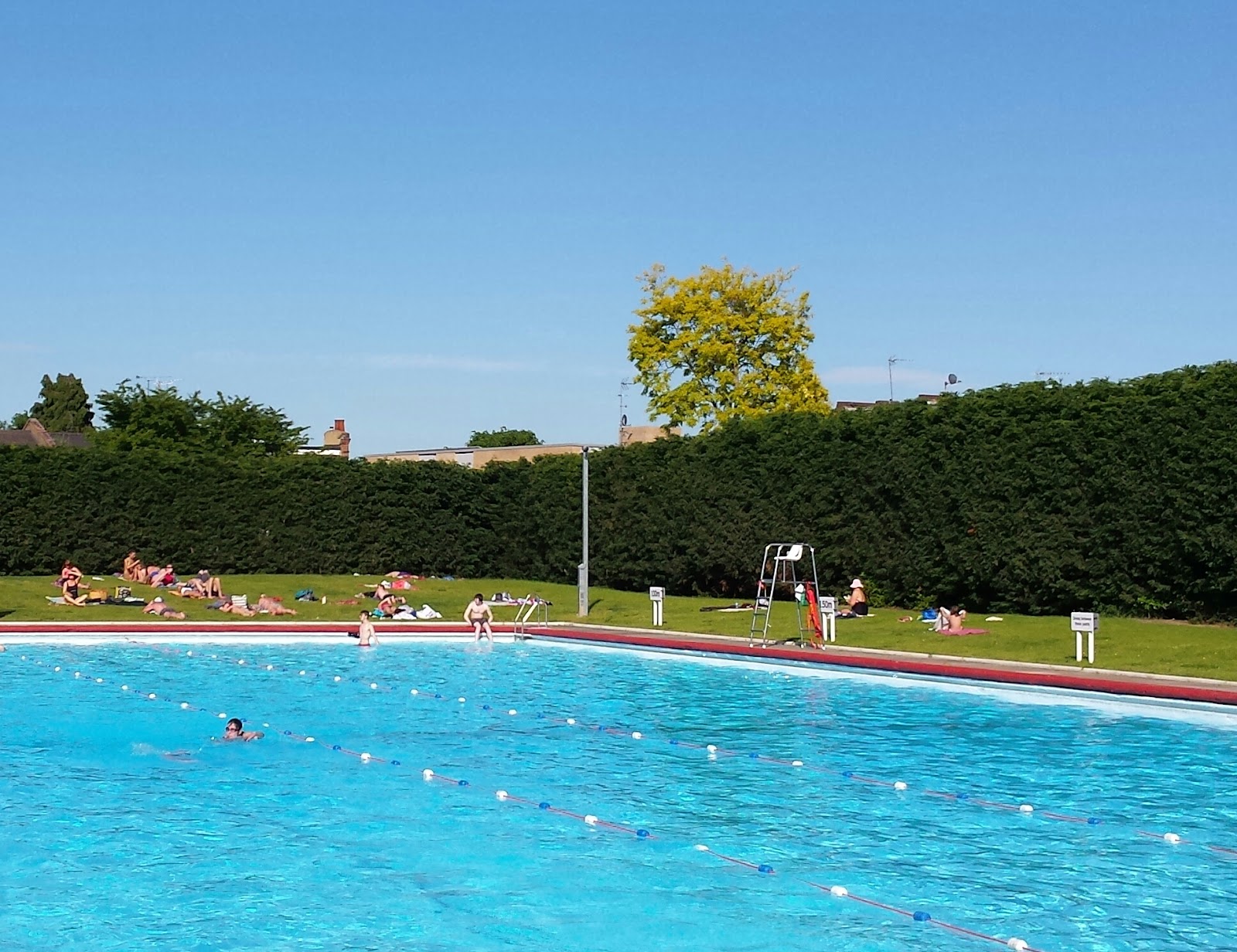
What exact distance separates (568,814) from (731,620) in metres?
18.6

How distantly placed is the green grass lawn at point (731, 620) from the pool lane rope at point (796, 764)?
7492 millimetres

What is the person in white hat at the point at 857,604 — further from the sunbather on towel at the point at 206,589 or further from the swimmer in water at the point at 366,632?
the sunbather on towel at the point at 206,589

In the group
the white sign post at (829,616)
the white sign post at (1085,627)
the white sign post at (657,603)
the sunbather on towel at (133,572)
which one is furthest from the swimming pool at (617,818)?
the sunbather on towel at (133,572)

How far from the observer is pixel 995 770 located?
53.7 feet

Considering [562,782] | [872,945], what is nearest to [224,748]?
[562,782]

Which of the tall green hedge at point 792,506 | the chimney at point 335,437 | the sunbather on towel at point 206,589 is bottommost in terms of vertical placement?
the sunbather on towel at point 206,589


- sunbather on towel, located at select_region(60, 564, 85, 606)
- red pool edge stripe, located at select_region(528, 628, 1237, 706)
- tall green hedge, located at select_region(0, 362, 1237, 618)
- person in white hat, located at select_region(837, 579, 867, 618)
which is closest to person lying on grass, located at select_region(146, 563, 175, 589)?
tall green hedge, located at select_region(0, 362, 1237, 618)

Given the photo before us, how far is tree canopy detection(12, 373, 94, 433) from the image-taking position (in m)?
115

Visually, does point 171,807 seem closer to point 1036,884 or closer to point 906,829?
point 906,829

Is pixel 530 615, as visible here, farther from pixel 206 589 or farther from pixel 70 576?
pixel 70 576

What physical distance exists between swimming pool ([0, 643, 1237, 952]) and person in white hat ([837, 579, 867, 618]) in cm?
734

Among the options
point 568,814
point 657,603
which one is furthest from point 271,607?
point 568,814

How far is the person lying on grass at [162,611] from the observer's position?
111 feet

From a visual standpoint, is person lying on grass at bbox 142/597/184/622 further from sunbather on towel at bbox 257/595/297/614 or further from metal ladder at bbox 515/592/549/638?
metal ladder at bbox 515/592/549/638
